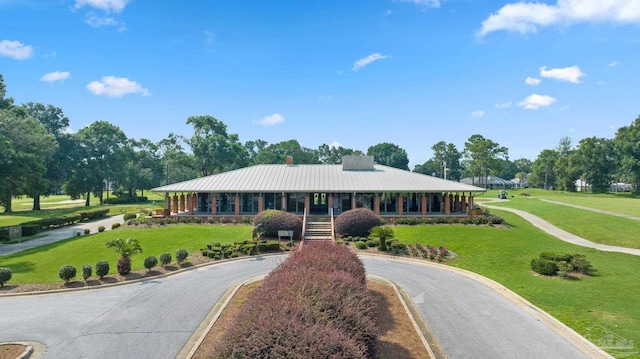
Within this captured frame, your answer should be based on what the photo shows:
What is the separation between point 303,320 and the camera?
6.96m

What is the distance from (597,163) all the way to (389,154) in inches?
2549

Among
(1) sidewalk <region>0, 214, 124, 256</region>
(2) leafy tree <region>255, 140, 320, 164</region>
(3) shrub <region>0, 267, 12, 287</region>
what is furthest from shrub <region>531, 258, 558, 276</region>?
(2) leafy tree <region>255, 140, 320, 164</region>

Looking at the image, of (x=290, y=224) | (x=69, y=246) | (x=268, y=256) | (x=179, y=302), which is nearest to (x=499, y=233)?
(x=290, y=224)

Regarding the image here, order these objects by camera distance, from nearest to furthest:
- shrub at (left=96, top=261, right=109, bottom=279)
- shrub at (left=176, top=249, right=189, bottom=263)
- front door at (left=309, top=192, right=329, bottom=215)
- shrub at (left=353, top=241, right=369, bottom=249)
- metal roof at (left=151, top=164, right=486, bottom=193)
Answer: shrub at (left=96, top=261, right=109, bottom=279)
shrub at (left=176, top=249, right=189, bottom=263)
shrub at (left=353, top=241, right=369, bottom=249)
metal roof at (left=151, top=164, right=486, bottom=193)
front door at (left=309, top=192, right=329, bottom=215)

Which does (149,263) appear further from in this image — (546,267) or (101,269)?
(546,267)

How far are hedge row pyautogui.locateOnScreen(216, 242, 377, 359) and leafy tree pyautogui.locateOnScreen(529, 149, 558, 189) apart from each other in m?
122

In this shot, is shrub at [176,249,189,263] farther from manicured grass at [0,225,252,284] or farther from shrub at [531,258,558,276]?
shrub at [531,258,558,276]

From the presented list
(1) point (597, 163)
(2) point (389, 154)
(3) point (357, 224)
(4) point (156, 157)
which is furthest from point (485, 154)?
(4) point (156, 157)

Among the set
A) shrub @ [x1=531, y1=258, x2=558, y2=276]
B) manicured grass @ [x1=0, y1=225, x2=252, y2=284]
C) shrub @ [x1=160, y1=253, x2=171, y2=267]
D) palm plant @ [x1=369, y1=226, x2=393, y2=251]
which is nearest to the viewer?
shrub @ [x1=531, y1=258, x2=558, y2=276]

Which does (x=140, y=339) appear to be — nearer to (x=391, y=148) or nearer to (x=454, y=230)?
(x=454, y=230)

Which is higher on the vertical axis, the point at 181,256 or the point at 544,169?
the point at 544,169

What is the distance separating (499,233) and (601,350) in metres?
20.3

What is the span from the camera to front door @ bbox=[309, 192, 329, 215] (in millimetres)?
39500

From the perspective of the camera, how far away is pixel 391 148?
136375 millimetres
